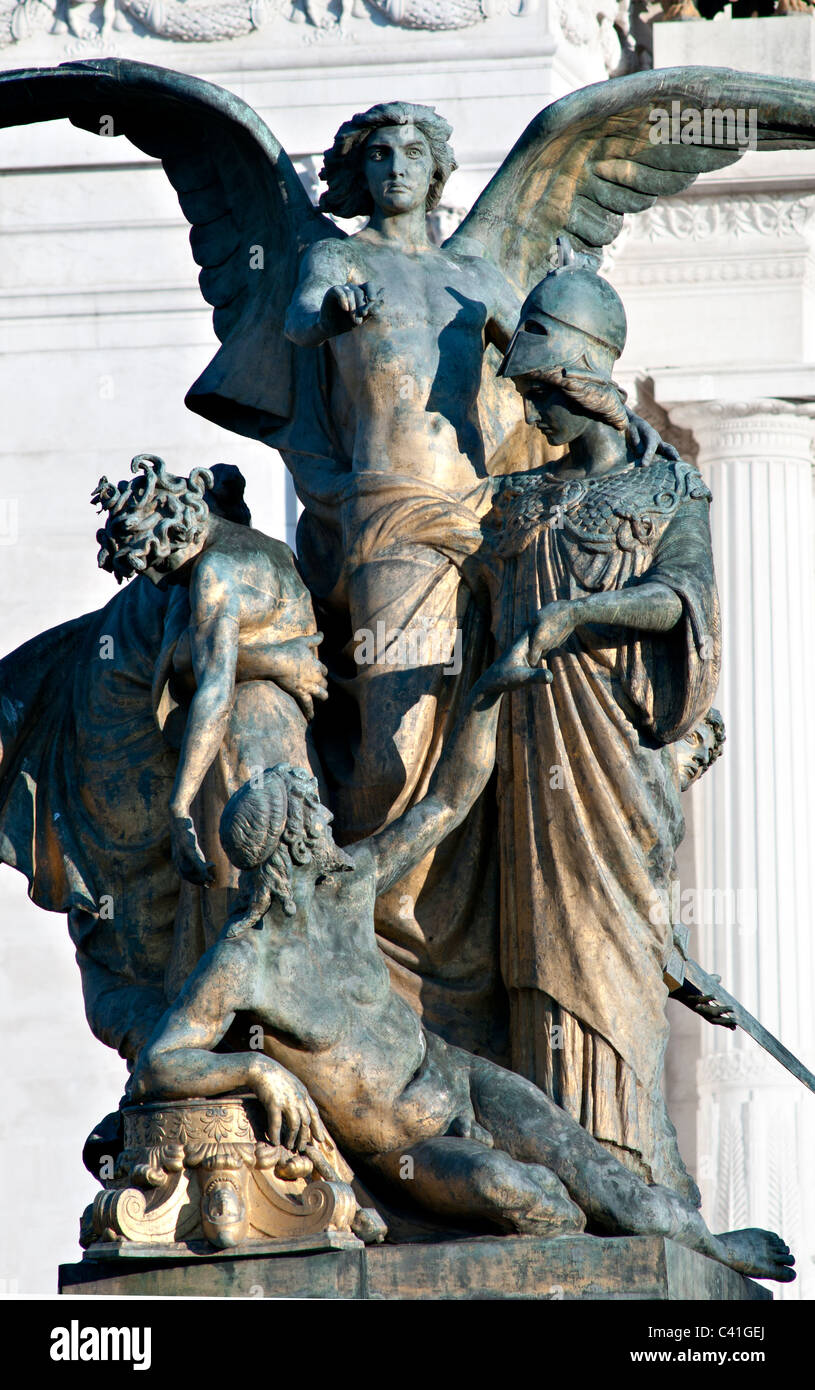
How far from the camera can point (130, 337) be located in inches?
800

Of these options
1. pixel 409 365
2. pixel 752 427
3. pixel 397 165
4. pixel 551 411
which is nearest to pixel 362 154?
pixel 397 165

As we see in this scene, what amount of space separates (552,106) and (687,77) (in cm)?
55

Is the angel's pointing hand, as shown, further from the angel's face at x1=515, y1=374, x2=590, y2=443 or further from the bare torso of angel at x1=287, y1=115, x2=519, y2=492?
the angel's face at x1=515, y1=374, x2=590, y2=443

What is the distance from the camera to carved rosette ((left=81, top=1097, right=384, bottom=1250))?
9.25 m

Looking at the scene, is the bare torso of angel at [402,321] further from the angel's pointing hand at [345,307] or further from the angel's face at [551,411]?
the angel's face at [551,411]

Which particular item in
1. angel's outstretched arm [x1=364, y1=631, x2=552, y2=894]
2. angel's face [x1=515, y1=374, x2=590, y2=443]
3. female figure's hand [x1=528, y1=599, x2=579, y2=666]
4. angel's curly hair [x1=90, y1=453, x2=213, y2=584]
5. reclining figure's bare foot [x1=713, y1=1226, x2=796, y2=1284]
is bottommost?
reclining figure's bare foot [x1=713, y1=1226, x2=796, y2=1284]

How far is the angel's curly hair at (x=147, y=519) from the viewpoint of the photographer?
34.0ft

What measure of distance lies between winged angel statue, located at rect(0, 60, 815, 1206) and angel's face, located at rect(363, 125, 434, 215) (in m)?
0.01

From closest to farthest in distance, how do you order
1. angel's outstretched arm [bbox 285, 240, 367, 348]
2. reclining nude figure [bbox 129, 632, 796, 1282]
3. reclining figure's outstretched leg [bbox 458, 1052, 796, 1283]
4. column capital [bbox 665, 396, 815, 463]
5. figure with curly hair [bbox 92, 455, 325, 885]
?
reclining nude figure [bbox 129, 632, 796, 1282], reclining figure's outstretched leg [bbox 458, 1052, 796, 1283], figure with curly hair [bbox 92, 455, 325, 885], angel's outstretched arm [bbox 285, 240, 367, 348], column capital [bbox 665, 396, 815, 463]

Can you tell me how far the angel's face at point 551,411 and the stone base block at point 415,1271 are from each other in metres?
2.85

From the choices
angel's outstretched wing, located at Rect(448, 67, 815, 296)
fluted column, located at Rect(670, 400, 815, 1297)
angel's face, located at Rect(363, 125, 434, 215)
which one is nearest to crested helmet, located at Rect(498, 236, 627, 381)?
angel's face, located at Rect(363, 125, 434, 215)

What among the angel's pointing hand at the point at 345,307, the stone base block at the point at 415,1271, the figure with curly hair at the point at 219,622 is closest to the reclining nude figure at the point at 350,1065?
the stone base block at the point at 415,1271

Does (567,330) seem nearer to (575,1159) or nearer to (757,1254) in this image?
(575,1159)

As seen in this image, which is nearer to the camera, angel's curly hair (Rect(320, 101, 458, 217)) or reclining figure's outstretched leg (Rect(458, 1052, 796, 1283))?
reclining figure's outstretched leg (Rect(458, 1052, 796, 1283))
